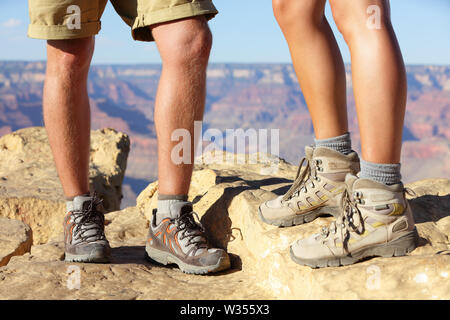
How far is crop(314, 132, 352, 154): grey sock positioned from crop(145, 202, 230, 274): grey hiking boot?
1.78 ft

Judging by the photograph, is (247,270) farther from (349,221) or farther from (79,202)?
(79,202)

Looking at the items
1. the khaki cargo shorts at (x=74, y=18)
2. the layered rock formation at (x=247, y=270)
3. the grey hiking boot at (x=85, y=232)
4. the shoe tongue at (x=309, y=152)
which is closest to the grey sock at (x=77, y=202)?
the grey hiking boot at (x=85, y=232)

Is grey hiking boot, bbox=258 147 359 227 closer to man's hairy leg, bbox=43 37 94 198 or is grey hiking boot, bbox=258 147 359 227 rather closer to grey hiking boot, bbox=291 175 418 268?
grey hiking boot, bbox=291 175 418 268

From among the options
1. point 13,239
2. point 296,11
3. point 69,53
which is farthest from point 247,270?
point 13,239

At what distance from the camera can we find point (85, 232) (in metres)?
1.84

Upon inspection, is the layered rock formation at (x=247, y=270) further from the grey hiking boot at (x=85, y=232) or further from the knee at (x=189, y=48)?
the knee at (x=189, y=48)

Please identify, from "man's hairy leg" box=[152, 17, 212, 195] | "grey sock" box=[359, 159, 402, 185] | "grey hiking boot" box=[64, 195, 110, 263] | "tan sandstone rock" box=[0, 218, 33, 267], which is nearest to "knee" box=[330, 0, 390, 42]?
"grey sock" box=[359, 159, 402, 185]

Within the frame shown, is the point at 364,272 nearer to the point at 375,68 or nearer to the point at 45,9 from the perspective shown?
the point at 375,68

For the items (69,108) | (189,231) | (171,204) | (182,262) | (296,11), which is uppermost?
(296,11)

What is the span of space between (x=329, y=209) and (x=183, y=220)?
544mm

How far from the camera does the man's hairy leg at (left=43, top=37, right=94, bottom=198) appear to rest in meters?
1.82

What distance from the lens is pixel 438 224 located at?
1697 mm

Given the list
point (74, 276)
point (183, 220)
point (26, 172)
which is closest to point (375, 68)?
point (183, 220)

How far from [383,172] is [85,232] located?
3.69ft
